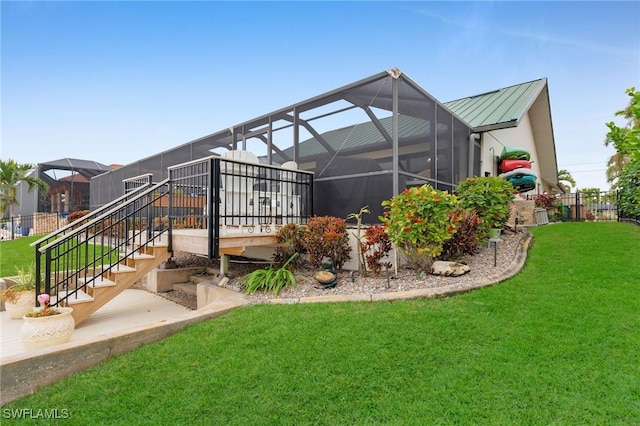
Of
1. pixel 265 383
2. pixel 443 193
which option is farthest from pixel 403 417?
pixel 443 193

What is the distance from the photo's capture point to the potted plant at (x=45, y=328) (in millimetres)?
3426

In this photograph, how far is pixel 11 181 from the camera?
63.7 ft

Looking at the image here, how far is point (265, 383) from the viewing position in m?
2.37

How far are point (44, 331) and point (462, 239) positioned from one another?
561 centimetres

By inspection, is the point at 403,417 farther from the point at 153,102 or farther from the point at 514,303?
the point at 153,102

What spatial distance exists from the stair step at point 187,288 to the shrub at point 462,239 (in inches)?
188

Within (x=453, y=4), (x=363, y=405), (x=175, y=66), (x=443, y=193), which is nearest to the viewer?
(x=363, y=405)

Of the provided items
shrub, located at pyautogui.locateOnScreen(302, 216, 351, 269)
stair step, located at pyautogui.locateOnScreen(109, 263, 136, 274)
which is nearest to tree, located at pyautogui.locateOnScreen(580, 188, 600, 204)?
shrub, located at pyautogui.locateOnScreen(302, 216, 351, 269)

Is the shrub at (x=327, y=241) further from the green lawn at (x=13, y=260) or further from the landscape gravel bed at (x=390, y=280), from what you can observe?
the green lawn at (x=13, y=260)

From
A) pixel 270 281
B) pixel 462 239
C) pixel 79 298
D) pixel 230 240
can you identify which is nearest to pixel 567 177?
pixel 462 239

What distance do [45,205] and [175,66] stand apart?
19507 millimetres

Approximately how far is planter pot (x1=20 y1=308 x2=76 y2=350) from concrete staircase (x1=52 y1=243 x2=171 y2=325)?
43.1 inches

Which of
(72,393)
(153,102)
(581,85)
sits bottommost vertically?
(72,393)

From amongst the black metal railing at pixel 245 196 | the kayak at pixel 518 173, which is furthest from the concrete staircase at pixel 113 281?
the kayak at pixel 518 173
